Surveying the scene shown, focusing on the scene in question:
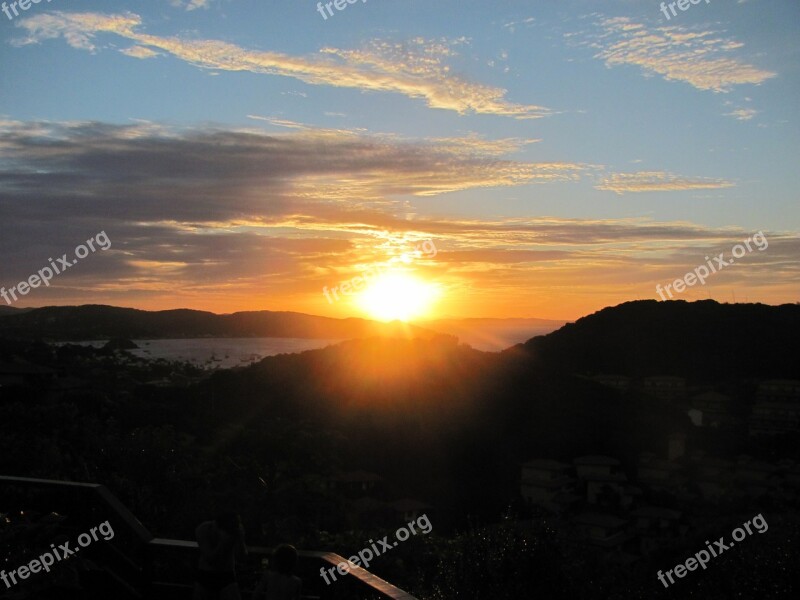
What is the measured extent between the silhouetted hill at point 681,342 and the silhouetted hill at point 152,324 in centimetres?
1918

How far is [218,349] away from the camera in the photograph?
49625 mm

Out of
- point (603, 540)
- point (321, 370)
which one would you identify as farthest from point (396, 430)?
point (603, 540)

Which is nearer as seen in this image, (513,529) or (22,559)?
(22,559)

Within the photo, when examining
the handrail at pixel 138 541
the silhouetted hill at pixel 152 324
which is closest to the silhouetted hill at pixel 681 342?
the silhouetted hill at pixel 152 324

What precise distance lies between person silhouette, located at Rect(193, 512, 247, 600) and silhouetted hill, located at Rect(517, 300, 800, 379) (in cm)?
5564

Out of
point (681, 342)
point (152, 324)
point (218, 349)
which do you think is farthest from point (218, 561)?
point (681, 342)

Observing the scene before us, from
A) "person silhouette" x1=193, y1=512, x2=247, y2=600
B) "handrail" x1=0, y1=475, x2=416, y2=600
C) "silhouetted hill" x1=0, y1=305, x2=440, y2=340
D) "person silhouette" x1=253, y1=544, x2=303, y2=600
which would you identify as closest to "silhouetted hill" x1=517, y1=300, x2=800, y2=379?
"silhouetted hill" x1=0, y1=305, x2=440, y2=340

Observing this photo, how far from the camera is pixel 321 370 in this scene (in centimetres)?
4369

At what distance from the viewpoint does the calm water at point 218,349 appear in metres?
43.5

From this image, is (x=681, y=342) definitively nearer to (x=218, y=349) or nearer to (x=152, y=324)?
(x=218, y=349)

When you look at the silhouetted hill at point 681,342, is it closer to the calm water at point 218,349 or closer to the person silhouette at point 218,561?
the calm water at point 218,349

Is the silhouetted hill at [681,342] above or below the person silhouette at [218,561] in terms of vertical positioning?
below

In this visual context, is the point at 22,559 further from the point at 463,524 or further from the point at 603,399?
the point at 603,399

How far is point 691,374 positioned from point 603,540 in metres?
36.8
